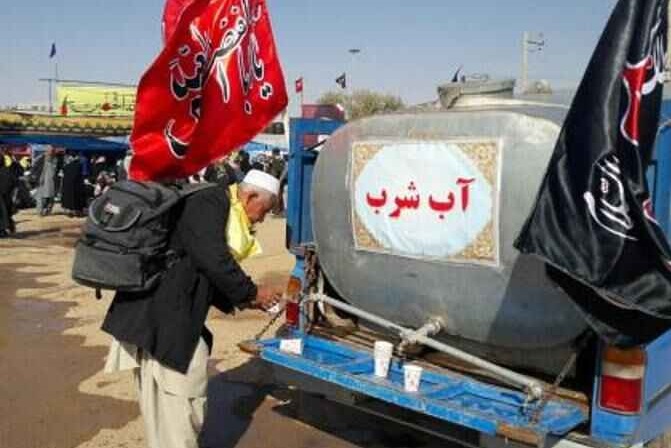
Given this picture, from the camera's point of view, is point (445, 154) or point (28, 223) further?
point (28, 223)

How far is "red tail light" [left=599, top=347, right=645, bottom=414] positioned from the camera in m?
3.12

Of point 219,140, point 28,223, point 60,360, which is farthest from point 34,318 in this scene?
point 28,223

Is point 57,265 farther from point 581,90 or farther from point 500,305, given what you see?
point 581,90

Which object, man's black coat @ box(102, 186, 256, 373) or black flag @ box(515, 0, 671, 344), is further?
man's black coat @ box(102, 186, 256, 373)

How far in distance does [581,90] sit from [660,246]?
2.06 ft

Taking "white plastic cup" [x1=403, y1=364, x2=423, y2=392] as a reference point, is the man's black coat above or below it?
above

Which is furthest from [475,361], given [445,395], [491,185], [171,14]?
[171,14]

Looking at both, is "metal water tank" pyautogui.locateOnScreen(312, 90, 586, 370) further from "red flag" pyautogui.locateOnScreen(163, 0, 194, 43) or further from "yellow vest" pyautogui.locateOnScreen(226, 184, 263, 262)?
"red flag" pyautogui.locateOnScreen(163, 0, 194, 43)

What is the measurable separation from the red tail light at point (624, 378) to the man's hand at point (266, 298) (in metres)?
1.50

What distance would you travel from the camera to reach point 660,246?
8.77 feet

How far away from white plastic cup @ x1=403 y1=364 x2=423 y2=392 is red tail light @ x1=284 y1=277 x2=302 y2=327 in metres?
1.06

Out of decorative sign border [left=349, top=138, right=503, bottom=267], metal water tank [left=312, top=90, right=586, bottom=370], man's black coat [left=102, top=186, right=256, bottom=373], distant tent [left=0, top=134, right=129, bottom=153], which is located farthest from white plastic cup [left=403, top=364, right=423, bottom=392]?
distant tent [left=0, top=134, right=129, bottom=153]

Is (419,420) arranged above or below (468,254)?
below

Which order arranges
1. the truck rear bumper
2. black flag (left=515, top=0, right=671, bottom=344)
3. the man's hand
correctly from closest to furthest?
1. black flag (left=515, top=0, right=671, bottom=344)
2. the truck rear bumper
3. the man's hand
